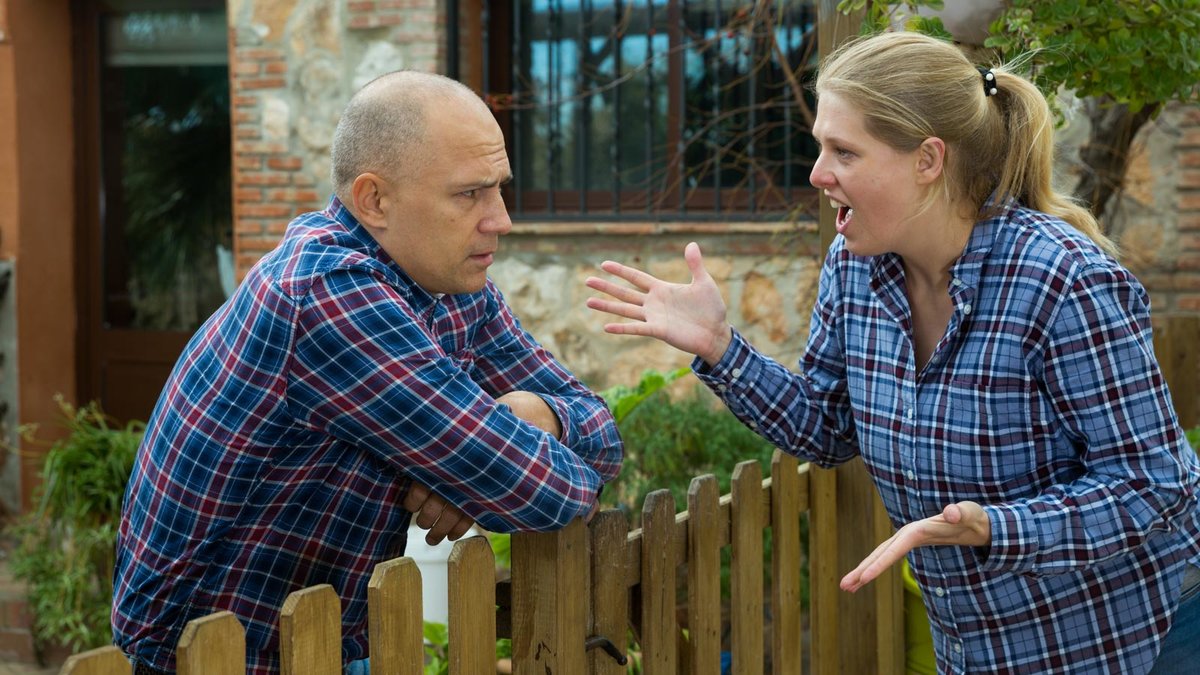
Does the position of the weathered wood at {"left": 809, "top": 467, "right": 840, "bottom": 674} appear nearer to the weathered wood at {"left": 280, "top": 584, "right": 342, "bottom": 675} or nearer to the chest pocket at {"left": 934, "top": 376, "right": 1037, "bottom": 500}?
the chest pocket at {"left": 934, "top": 376, "right": 1037, "bottom": 500}

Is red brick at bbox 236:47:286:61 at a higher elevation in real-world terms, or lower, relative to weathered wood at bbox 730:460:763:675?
higher

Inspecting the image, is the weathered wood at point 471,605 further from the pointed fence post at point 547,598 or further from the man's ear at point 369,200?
the man's ear at point 369,200

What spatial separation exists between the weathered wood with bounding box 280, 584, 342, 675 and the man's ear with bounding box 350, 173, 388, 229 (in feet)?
1.85

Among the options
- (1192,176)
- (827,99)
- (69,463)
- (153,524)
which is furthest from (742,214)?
(153,524)

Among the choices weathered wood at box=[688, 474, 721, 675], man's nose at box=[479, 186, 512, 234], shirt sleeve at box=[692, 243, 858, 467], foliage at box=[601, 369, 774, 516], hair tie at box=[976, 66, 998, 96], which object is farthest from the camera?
foliage at box=[601, 369, 774, 516]

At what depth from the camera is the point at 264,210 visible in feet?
20.7

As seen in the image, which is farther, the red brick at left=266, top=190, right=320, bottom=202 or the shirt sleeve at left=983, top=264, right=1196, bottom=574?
the red brick at left=266, top=190, right=320, bottom=202

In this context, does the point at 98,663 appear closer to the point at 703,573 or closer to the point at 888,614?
the point at 703,573

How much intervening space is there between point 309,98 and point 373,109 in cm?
449

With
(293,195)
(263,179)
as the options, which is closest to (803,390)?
(293,195)

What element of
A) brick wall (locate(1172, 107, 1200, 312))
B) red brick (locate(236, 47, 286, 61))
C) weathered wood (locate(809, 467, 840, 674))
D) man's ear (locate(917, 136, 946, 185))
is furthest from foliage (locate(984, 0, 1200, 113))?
Result: red brick (locate(236, 47, 286, 61))

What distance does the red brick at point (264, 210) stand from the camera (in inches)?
248

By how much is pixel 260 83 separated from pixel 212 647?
16.9 ft

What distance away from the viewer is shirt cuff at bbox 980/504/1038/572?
73.5 inches
